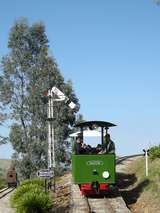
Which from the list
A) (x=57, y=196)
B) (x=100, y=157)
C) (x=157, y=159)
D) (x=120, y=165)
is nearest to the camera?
(x=100, y=157)

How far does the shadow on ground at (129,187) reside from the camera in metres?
20.6

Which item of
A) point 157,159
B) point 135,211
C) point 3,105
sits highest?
point 3,105

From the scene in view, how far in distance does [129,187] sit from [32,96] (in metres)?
23.3

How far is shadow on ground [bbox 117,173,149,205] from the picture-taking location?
811 inches

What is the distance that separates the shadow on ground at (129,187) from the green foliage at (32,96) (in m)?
18.2

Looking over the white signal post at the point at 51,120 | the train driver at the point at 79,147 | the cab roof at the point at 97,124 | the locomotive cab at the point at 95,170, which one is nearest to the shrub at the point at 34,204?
the locomotive cab at the point at 95,170

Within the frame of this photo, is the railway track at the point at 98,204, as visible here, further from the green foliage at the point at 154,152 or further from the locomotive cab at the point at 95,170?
the green foliage at the point at 154,152

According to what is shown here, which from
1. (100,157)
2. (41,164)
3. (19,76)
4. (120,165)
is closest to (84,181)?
(100,157)

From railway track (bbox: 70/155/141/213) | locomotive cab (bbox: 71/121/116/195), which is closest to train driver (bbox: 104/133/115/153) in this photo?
locomotive cab (bbox: 71/121/116/195)

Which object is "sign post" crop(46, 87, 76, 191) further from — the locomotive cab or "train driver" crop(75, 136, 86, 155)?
the locomotive cab

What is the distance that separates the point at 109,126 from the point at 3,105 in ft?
87.1

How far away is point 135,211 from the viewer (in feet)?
59.1

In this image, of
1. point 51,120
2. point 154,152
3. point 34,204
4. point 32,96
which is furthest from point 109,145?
point 32,96

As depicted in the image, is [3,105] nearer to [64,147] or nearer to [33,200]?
[64,147]
